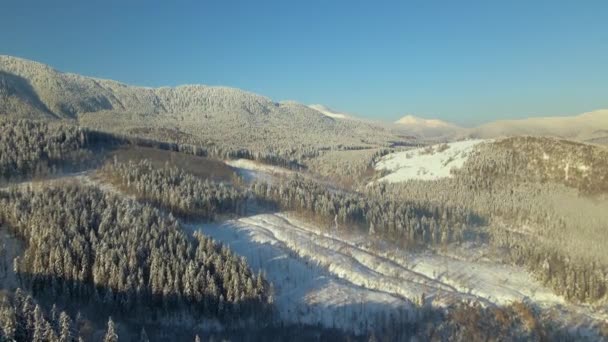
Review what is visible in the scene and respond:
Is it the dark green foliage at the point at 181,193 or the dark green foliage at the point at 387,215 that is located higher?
the dark green foliage at the point at 181,193

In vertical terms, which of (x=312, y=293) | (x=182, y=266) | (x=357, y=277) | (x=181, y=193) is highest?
(x=181, y=193)

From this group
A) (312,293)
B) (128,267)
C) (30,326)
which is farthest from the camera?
(312,293)

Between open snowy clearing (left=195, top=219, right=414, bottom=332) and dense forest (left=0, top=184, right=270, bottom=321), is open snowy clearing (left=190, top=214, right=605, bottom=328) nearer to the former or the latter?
open snowy clearing (left=195, top=219, right=414, bottom=332)

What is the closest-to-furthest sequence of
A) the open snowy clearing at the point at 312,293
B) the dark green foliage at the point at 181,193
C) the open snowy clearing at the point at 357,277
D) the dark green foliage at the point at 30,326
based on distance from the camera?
the dark green foliage at the point at 30,326
the open snowy clearing at the point at 312,293
the open snowy clearing at the point at 357,277
the dark green foliage at the point at 181,193

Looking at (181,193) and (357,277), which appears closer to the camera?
(357,277)

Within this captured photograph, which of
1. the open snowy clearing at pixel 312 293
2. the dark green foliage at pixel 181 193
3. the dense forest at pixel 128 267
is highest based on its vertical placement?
the dark green foliage at pixel 181 193

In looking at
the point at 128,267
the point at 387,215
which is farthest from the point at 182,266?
the point at 387,215

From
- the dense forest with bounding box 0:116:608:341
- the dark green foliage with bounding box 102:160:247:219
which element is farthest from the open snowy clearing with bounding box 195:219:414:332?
the dark green foliage with bounding box 102:160:247:219

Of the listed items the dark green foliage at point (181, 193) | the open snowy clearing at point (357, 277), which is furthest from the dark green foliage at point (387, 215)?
the dark green foliage at point (181, 193)

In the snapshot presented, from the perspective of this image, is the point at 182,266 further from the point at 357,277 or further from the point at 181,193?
the point at 181,193

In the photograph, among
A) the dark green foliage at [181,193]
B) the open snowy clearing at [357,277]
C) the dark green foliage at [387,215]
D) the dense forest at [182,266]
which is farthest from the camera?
the dark green foliage at [181,193]

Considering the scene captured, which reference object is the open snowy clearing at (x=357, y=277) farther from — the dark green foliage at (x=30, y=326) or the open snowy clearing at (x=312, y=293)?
the dark green foliage at (x=30, y=326)
